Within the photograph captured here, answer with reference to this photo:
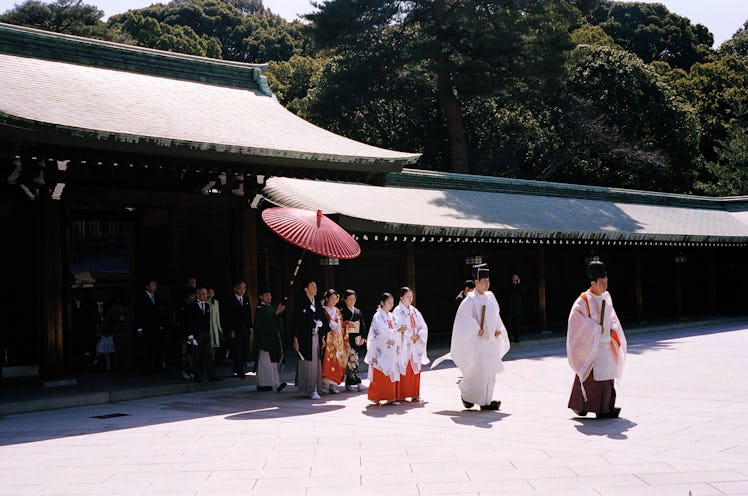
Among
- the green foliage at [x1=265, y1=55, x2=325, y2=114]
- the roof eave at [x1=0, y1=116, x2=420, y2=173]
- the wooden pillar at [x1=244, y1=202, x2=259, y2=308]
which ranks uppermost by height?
the green foliage at [x1=265, y1=55, x2=325, y2=114]

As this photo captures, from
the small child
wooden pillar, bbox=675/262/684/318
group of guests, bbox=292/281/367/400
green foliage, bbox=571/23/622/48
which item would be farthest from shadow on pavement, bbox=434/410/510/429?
green foliage, bbox=571/23/622/48

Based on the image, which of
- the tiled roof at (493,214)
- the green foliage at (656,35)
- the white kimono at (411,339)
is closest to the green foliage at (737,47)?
the green foliage at (656,35)

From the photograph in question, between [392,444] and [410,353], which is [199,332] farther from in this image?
[392,444]

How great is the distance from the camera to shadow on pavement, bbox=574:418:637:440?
7669 millimetres

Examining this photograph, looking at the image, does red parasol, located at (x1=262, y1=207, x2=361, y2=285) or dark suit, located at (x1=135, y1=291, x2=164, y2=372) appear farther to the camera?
dark suit, located at (x1=135, y1=291, x2=164, y2=372)

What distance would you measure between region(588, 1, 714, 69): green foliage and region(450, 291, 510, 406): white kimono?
4569 centimetres

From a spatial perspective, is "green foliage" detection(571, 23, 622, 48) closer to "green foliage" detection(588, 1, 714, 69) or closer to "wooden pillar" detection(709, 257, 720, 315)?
"green foliage" detection(588, 1, 714, 69)

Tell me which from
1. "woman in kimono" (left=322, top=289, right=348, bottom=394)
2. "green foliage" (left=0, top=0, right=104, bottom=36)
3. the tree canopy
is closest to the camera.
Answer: "woman in kimono" (left=322, top=289, right=348, bottom=394)

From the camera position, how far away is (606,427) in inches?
317

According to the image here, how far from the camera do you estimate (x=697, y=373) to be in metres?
12.1

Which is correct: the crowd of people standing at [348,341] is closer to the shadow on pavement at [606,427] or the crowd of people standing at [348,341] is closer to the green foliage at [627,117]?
the shadow on pavement at [606,427]

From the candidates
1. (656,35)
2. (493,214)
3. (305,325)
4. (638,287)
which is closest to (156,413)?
(305,325)

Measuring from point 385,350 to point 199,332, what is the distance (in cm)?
321

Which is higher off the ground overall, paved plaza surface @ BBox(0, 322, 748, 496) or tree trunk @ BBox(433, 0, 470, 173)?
tree trunk @ BBox(433, 0, 470, 173)
